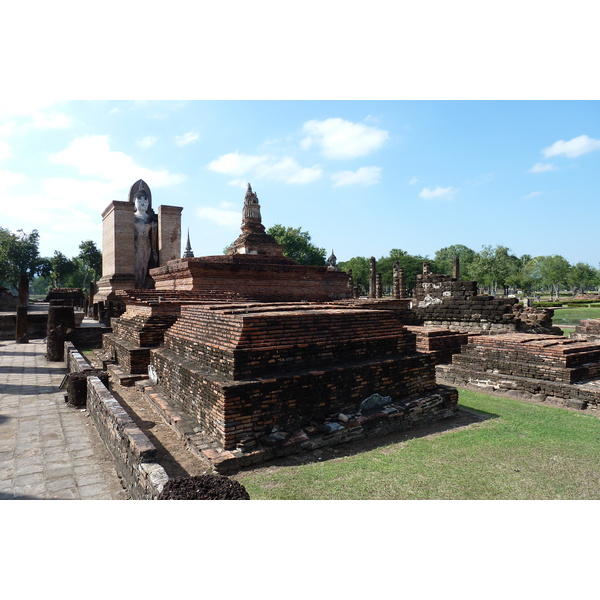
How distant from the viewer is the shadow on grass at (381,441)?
13.5ft

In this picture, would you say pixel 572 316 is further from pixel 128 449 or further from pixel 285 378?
pixel 128 449

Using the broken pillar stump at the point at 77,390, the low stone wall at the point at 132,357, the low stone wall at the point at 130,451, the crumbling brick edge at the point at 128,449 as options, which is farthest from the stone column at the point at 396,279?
the low stone wall at the point at 130,451

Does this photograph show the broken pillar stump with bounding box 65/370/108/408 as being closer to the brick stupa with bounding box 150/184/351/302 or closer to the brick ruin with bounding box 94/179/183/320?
the brick stupa with bounding box 150/184/351/302

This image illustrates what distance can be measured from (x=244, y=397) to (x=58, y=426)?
305 cm

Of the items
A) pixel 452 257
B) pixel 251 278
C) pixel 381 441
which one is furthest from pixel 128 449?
pixel 452 257

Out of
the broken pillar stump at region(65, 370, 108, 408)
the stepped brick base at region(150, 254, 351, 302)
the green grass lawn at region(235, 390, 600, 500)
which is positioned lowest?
the green grass lawn at region(235, 390, 600, 500)

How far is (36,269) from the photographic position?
43188 mm

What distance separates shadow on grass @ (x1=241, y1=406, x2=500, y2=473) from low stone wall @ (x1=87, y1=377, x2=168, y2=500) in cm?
98

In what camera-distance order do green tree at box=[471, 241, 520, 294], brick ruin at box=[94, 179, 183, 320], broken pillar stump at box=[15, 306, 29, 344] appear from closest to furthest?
broken pillar stump at box=[15, 306, 29, 344]
brick ruin at box=[94, 179, 183, 320]
green tree at box=[471, 241, 520, 294]

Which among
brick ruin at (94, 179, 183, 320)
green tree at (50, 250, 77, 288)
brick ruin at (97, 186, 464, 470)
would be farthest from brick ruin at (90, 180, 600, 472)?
green tree at (50, 250, 77, 288)

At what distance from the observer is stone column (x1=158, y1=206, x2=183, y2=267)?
17062 mm

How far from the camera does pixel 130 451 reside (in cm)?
362

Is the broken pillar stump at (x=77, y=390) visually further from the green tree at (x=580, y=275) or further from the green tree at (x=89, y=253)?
the green tree at (x=580, y=275)

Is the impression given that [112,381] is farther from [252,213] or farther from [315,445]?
[252,213]
